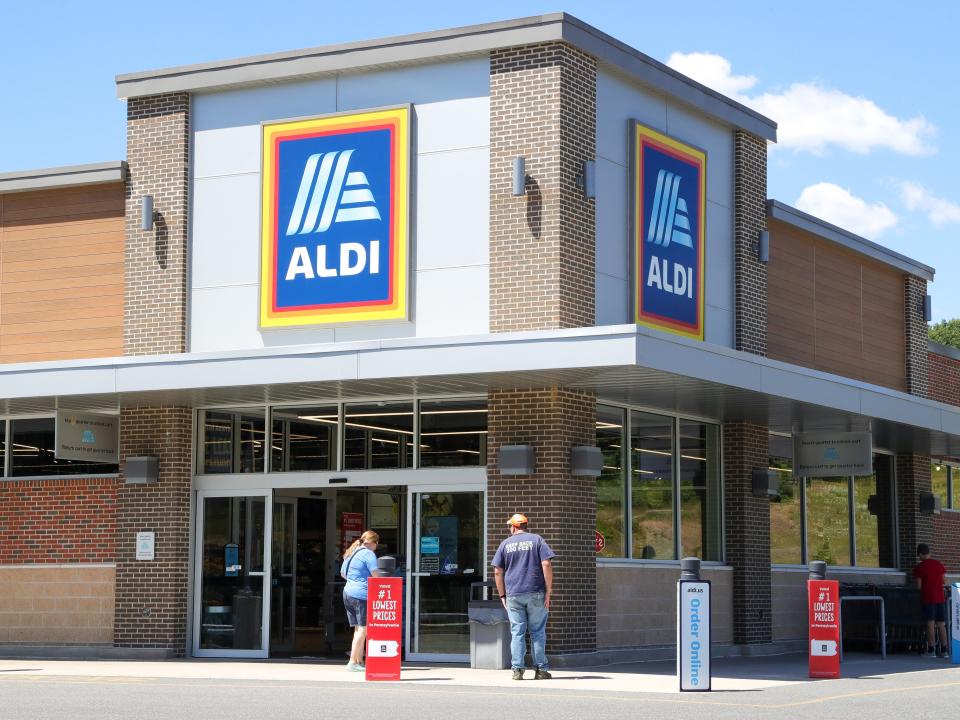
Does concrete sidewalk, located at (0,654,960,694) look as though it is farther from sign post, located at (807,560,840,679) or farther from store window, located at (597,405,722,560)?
store window, located at (597,405,722,560)

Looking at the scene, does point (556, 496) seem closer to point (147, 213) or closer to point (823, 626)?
point (823, 626)

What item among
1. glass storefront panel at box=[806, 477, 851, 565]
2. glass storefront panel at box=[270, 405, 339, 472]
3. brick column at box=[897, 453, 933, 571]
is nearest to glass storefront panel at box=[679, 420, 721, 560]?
glass storefront panel at box=[806, 477, 851, 565]

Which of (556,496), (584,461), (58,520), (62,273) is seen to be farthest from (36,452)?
(584,461)

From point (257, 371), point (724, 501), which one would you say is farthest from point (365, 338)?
point (724, 501)

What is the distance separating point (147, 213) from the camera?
2288 cm

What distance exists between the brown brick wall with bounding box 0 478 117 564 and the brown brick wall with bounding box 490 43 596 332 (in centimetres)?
693

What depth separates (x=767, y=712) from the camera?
1359 centimetres

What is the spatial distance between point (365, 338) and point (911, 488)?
13.2 metres

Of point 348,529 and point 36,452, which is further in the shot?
point 348,529

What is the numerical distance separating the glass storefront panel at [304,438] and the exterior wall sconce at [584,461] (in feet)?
12.3

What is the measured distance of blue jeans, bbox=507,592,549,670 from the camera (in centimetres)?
1750

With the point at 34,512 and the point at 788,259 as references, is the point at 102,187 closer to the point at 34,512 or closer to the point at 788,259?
the point at 34,512

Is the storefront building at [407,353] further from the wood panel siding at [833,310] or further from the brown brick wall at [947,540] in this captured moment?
the brown brick wall at [947,540]

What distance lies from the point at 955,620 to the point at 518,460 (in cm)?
648
